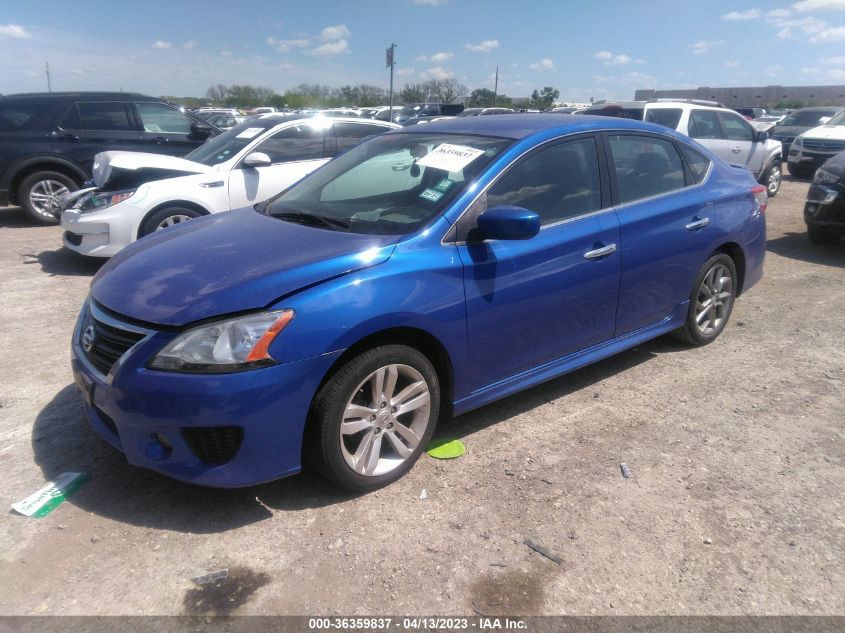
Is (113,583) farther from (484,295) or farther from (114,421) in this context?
(484,295)

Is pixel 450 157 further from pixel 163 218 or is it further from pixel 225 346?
pixel 163 218

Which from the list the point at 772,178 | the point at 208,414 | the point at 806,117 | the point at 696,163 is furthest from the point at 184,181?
the point at 806,117

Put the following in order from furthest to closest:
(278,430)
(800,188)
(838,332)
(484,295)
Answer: (800,188)
(838,332)
(484,295)
(278,430)

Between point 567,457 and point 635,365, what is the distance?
1.45 meters

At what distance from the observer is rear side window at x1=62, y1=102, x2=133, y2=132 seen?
919 centimetres

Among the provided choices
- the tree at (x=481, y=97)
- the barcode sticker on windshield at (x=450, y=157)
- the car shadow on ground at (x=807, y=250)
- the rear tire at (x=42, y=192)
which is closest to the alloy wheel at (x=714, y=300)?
the barcode sticker on windshield at (x=450, y=157)

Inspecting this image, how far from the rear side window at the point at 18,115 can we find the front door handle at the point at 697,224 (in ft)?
29.1

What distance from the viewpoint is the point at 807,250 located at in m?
8.03

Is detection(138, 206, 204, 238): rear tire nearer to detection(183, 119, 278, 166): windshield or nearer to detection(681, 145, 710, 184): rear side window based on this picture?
detection(183, 119, 278, 166): windshield

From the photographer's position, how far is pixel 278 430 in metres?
2.60

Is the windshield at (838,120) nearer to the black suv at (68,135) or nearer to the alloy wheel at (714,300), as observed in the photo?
the alloy wheel at (714,300)

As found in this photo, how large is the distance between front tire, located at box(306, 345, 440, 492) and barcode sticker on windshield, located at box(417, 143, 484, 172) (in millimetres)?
1072

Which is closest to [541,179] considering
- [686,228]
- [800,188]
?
[686,228]

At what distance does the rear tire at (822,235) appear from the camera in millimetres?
7874
